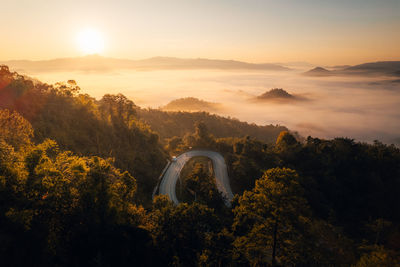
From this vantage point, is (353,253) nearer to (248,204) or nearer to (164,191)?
(248,204)

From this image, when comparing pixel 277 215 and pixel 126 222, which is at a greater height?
pixel 277 215

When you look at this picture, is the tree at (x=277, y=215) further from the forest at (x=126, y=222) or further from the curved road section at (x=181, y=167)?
the curved road section at (x=181, y=167)

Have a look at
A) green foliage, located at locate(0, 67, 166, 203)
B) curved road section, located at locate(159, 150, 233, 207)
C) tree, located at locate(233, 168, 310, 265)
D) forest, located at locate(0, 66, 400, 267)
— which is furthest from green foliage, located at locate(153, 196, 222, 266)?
curved road section, located at locate(159, 150, 233, 207)

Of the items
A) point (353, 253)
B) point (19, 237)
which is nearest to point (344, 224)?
point (353, 253)

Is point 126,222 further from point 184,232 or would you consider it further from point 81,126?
point 81,126

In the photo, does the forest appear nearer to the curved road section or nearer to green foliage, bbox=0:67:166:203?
green foliage, bbox=0:67:166:203

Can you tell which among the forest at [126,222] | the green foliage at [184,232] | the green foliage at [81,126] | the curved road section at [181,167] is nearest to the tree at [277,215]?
the forest at [126,222]

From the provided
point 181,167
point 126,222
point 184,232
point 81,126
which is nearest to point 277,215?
point 184,232

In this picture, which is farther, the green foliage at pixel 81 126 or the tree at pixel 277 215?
the green foliage at pixel 81 126
